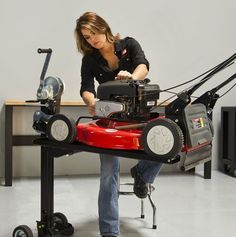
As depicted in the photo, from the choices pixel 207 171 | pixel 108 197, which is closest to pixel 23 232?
pixel 108 197

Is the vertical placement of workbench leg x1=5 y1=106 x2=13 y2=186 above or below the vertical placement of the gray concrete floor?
above

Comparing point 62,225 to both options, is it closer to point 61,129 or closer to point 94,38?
point 61,129

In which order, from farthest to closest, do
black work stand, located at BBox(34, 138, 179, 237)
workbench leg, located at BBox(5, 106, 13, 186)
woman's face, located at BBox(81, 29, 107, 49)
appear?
workbench leg, located at BBox(5, 106, 13, 186), woman's face, located at BBox(81, 29, 107, 49), black work stand, located at BBox(34, 138, 179, 237)

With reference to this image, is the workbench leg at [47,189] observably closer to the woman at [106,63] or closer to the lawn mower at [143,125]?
the lawn mower at [143,125]

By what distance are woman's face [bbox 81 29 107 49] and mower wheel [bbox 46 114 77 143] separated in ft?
1.79

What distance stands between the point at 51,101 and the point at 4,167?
1812 mm

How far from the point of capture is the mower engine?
1.79 meters

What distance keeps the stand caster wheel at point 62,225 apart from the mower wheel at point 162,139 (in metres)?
0.91

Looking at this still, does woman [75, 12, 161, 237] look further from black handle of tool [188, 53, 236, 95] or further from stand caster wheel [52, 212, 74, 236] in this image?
black handle of tool [188, 53, 236, 95]

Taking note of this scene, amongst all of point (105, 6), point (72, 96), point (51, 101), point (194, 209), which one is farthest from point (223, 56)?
point (51, 101)

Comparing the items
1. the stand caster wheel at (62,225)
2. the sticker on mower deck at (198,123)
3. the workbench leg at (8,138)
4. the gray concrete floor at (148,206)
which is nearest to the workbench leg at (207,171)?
the gray concrete floor at (148,206)

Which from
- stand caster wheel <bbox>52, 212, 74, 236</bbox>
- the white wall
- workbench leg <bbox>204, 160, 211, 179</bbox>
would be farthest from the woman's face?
workbench leg <bbox>204, 160, 211, 179</bbox>

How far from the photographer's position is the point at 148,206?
9.41 ft

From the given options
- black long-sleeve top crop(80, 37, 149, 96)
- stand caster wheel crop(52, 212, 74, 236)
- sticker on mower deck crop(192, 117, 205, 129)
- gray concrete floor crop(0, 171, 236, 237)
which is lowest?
gray concrete floor crop(0, 171, 236, 237)
